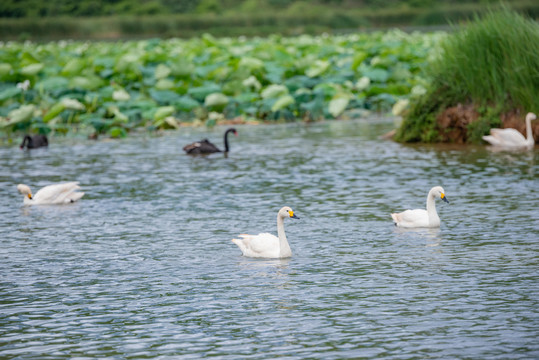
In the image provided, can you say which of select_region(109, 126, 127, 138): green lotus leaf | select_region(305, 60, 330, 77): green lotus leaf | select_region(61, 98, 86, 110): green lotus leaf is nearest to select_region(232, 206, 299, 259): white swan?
select_region(109, 126, 127, 138): green lotus leaf

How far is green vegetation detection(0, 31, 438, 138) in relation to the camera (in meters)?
26.4

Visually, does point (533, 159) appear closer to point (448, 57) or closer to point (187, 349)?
point (448, 57)

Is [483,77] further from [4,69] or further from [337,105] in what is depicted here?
[4,69]

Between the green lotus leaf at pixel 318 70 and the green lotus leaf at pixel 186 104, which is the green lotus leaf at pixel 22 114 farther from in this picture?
the green lotus leaf at pixel 318 70

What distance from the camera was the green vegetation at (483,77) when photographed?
20453mm

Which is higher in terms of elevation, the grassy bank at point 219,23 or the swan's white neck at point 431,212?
the grassy bank at point 219,23

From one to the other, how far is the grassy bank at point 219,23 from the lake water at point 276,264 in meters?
43.6

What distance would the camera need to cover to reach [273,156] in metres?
20.6

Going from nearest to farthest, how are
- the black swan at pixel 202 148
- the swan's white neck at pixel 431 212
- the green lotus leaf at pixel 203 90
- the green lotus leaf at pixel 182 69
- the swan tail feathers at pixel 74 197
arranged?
the swan's white neck at pixel 431 212
the swan tail feathers at pixel 74 197
the black swan at pixel 202 148
the green lotus leaf at pixel 203 90
the green lotus leaf at pixel 182 69

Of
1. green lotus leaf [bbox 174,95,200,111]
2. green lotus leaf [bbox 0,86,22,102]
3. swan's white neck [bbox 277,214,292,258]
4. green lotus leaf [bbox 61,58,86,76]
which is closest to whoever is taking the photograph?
swan's white neck [bbox 277,214,292,258]

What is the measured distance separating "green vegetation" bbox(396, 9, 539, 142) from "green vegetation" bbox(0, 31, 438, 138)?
4.27 meters

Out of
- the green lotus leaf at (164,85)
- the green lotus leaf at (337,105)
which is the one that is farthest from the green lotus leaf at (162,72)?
the green lotus leaf at (337,105)

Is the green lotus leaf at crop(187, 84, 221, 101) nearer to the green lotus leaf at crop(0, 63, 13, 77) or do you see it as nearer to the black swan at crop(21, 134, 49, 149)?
the black swan at crop(21, 134, 49, 149)

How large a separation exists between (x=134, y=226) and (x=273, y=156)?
736 cm
